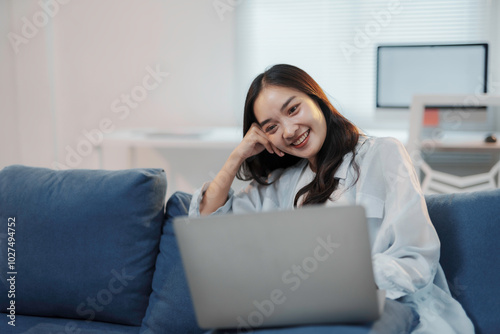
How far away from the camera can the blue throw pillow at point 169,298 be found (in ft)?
4.77

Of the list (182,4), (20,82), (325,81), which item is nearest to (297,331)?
(325,81)

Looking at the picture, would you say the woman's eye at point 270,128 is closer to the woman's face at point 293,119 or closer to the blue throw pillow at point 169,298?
the woman's face at point 293,119

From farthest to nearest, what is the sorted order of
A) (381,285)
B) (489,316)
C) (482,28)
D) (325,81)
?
(325,81) → (482,28) → (489,316) → (381,285)

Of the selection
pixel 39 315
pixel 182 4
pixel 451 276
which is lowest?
pixel 39 315

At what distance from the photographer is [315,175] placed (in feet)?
4.97

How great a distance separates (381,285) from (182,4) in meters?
2.62

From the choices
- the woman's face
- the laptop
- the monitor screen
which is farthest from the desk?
the laptop

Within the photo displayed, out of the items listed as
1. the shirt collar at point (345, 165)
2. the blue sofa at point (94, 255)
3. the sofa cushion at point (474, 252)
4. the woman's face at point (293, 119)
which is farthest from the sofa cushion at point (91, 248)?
the sofa cushion at point (474, 252)

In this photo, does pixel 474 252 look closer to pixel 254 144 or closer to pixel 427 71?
pixel 254 144

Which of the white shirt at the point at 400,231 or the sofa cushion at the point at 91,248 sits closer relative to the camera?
the white shirt at the point at 400,231

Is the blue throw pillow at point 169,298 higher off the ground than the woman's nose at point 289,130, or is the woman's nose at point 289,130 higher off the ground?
the woman's nose at point 289,130

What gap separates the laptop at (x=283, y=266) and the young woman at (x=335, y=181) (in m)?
0.26

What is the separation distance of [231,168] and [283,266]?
672mm

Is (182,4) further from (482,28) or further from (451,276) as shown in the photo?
(451,276)
